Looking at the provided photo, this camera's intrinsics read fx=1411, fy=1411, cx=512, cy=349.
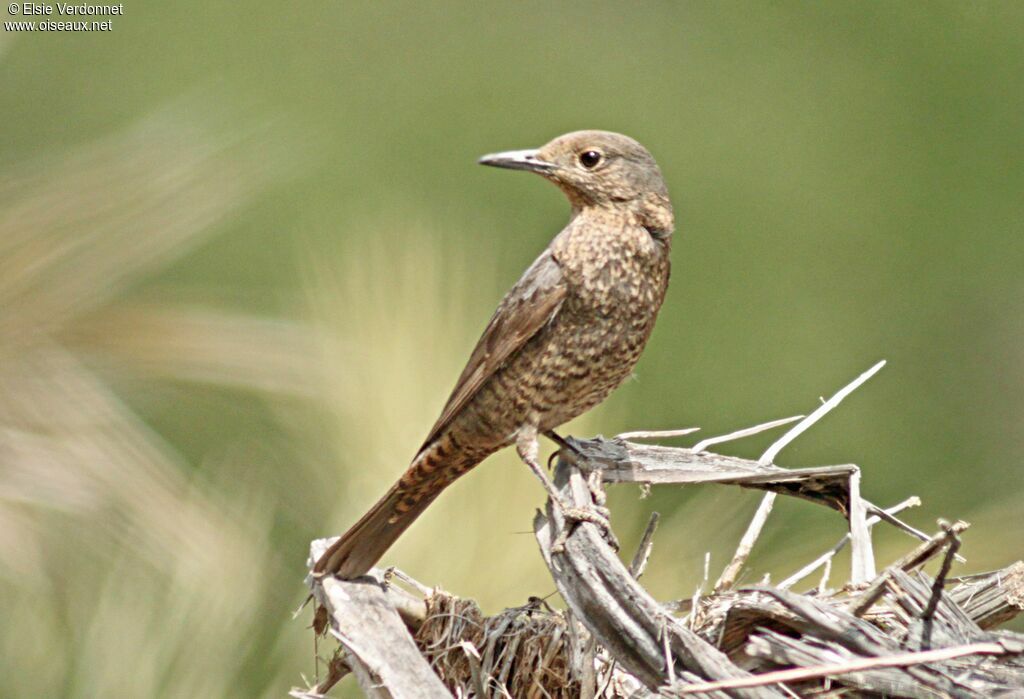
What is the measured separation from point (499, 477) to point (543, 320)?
1.19 ft

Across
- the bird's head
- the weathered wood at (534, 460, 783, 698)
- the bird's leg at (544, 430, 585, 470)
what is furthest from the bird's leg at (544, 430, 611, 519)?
the bird's head

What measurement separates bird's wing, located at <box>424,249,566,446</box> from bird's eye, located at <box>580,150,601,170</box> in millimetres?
227

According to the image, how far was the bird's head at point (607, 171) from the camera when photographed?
10.4 feet

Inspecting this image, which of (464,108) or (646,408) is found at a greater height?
(464,108)

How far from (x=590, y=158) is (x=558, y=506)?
985 millimetres

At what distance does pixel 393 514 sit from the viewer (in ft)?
8.97

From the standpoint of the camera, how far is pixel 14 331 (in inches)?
98.7

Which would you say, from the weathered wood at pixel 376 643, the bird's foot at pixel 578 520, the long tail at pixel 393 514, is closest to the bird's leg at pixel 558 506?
the bird's foot at pixel 578 520

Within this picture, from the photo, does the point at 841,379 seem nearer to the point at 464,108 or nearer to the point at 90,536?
the point at 464,108

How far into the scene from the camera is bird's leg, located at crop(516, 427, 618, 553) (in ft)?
7.60

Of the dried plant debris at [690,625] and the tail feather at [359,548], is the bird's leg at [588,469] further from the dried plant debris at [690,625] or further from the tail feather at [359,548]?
the tail feather at [359,548]

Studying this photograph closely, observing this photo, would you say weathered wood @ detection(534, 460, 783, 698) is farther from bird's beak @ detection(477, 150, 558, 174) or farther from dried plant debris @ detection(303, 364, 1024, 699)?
bird's beak @ detection(477, 150, 558, 174)

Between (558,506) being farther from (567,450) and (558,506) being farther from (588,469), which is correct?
(567,450)

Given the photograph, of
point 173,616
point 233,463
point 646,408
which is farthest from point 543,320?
point 646,408
